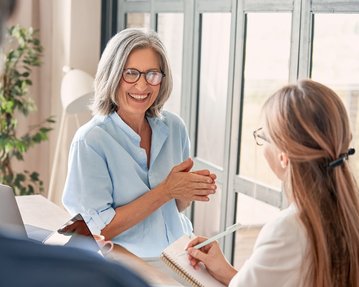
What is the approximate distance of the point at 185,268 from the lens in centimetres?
172

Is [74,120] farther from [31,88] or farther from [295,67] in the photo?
[295,67]

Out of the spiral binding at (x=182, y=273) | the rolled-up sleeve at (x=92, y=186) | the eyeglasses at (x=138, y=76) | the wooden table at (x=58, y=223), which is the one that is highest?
the eyeglasses at (x=138, y=76)

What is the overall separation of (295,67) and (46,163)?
2531 millimetres

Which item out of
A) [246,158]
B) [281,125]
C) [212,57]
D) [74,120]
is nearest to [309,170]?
[281,125]

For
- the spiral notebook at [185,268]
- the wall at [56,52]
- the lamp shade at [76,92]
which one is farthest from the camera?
the wall at [56,52]

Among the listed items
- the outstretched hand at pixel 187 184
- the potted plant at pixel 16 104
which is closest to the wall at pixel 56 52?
the potted plant at pixel 16 104

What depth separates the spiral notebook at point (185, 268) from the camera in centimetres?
167

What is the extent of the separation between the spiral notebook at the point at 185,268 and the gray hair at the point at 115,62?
738 mm

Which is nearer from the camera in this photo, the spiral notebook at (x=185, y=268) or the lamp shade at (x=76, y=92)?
the spiral notebook at (x=185, y=268)

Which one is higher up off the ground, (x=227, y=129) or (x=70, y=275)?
(x=70, y=275)

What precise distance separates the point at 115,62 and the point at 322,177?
119cm

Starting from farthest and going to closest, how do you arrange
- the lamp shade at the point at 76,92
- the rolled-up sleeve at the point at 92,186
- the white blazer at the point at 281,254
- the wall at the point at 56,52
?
the wall at the point at 56,52
the lamp shade at the point at 76,92
the rolled-up sleeve at the point at 92,186
the white blazer at the point at 281,254

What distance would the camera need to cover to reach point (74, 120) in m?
4.48

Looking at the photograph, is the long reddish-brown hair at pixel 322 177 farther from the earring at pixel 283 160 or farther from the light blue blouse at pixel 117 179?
the light blue blouse at pixel 117 179
